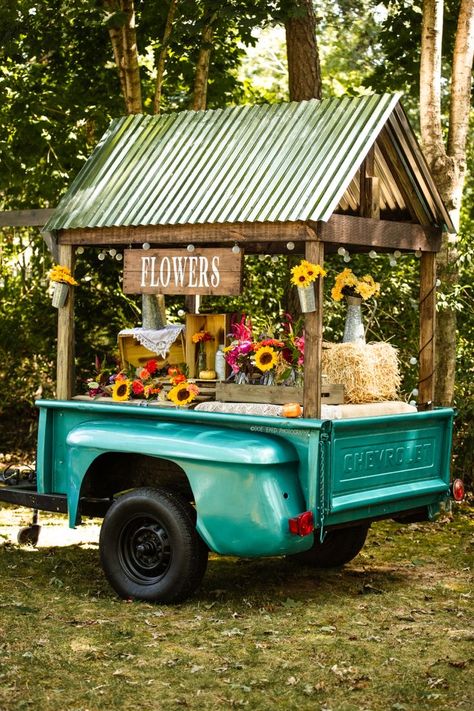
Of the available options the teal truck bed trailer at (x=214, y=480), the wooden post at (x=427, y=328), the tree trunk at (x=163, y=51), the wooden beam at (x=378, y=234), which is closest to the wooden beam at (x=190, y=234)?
the wooden beam at (x=378, y=234)

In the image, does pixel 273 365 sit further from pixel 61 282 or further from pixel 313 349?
pixel 61 282

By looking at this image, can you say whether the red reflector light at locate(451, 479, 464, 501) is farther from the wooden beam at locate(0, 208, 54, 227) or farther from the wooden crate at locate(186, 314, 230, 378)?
the wooden beam at locate(0, 208, 54, 227)

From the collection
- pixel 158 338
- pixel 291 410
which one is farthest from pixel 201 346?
pixel 291 410

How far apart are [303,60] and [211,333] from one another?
416cm

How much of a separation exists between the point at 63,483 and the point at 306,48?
5.36m

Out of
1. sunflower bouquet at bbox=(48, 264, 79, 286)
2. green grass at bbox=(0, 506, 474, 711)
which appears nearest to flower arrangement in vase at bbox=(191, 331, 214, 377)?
sunflower bouquet at bbox=(48, 264, 79, 286)

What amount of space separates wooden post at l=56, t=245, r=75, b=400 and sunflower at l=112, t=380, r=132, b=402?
38 centimetres

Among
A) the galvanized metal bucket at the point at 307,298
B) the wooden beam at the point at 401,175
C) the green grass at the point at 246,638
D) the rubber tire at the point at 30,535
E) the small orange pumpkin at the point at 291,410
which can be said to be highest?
the wooden beam at the point at 401,175

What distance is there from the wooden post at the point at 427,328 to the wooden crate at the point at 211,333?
4.30 feet

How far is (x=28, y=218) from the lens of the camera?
7.76 metres

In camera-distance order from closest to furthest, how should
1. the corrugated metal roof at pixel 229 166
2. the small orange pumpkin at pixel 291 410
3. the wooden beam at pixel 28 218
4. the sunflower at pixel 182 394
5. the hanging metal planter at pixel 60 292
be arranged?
the small orange pumpkin at pixel 291 410 < the corrugated metal roof at pixel 229 166 < the sunflower at pixel 182 394 < the hanging metal planter at pixel 60 292 < the wooden beam at pixel 28 218

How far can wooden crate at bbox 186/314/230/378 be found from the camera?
7.10 m

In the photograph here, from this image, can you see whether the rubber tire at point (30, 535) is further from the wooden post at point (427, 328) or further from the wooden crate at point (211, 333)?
the wooden post at point (427, 328)

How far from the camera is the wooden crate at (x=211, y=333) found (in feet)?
23.3
